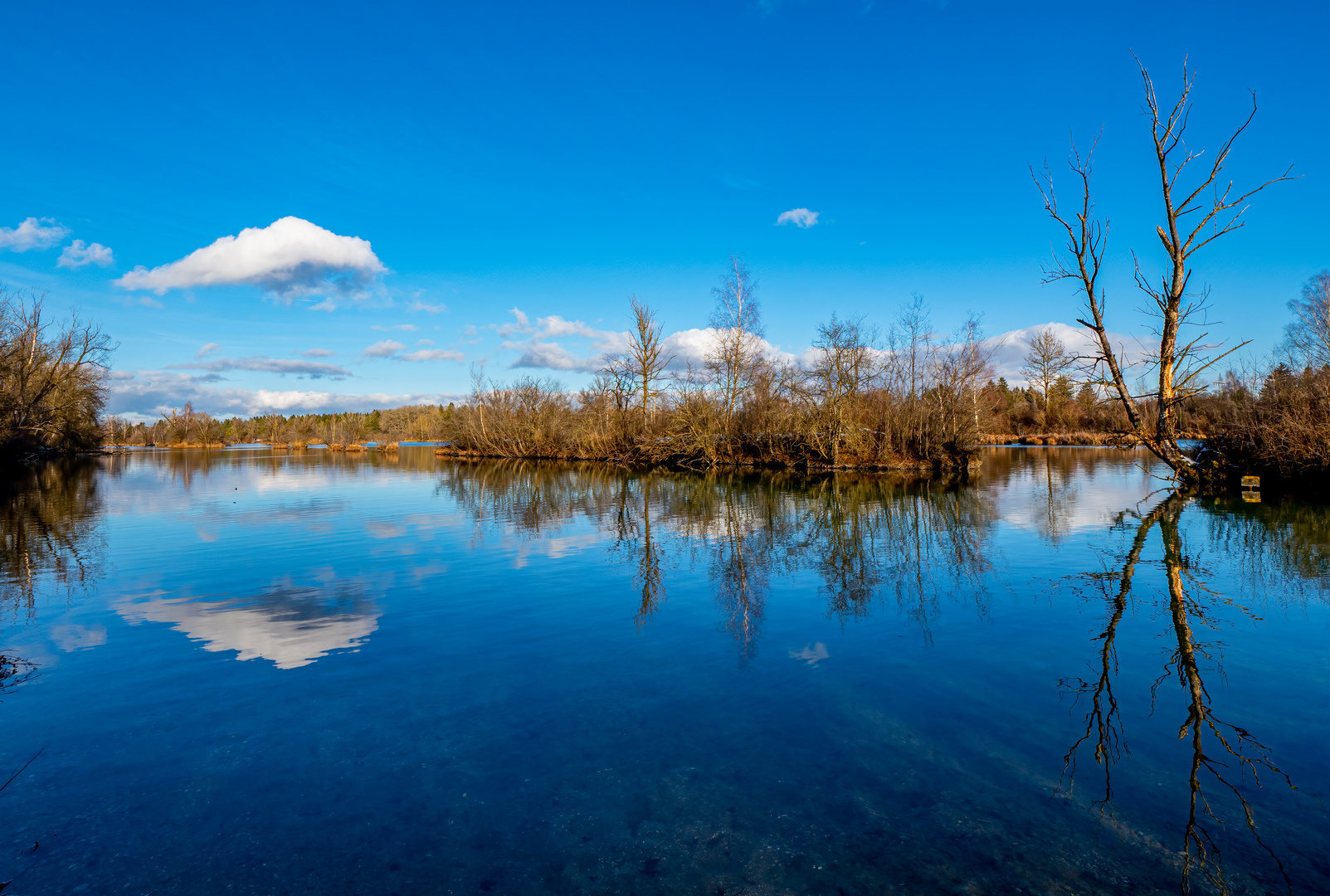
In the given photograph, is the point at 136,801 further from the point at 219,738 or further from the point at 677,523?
the point at 677,523

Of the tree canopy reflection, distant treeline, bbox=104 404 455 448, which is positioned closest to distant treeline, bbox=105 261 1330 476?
the tree canopy reflection

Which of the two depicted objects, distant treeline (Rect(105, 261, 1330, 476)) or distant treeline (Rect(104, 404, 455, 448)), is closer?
distant treeline (Rect(105, 261, 1330, 476))

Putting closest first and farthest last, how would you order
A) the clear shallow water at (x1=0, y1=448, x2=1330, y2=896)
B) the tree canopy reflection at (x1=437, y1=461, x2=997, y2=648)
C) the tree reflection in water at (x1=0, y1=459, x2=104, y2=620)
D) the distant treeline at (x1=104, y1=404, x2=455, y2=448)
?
1. the clear shallow water at (x1=0, y1=448, x2=1330, y2=896)
2. the tree canopy reflection at (x1=437, y1=461, x2=997, y2=648)
3. the tree reflection in water at (x1=0, y1=459, x2=104, y2=620)
4. the distant treeline at (x1=104, y1=404, x2=455, y2=448)

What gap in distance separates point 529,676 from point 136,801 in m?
2.80

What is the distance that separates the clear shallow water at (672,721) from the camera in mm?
3381

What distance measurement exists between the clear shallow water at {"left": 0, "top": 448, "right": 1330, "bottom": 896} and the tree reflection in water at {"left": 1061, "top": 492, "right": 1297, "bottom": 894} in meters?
0.02

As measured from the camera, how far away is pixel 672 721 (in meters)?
5.00

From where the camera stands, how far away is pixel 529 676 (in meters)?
6.01

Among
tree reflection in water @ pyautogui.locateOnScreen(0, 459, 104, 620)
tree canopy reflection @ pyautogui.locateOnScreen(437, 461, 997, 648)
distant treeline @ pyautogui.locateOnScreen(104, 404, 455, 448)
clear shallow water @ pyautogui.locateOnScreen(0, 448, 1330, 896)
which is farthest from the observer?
distant treeline @ pyautogui.locateOnScreen(104, 404, 455, 448)

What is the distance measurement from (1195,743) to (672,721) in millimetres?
3576

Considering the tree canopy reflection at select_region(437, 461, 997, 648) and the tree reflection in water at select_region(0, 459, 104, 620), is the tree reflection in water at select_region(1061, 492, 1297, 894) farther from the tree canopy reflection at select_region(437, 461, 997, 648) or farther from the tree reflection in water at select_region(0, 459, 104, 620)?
the tree reflection in water at select_region(0, 459, 104, 620)

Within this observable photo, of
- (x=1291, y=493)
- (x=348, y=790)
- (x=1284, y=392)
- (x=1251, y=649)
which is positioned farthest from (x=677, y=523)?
(x=1284, y=392)

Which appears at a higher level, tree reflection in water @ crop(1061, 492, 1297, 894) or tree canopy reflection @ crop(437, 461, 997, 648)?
tree reflection in water @ crop(1061, 492, 1297, 894)

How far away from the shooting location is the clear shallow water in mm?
3381
